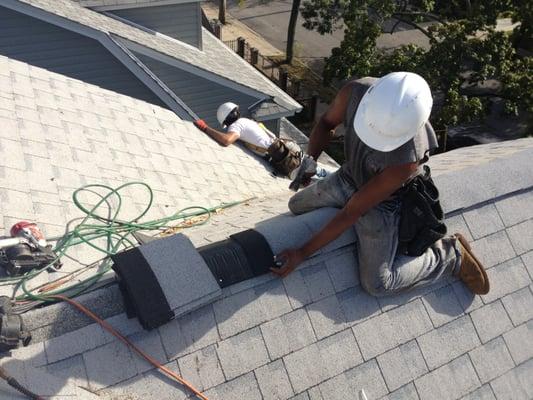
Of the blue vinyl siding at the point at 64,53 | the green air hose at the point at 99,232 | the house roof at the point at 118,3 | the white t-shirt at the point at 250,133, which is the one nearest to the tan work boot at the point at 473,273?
the green air hose at the point at 99,232

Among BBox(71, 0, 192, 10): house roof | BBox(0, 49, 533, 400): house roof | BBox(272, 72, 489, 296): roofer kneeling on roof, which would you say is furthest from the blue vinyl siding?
BBox(272, 72, 489, 296): roofer kneeling on roof

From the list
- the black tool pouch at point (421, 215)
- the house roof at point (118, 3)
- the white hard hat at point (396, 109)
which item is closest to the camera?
the white hard hat at point (396, 109)

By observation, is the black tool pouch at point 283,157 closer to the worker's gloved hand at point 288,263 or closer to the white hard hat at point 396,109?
the worker's gloved hand at point 288,263

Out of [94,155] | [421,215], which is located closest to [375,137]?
[421,215]

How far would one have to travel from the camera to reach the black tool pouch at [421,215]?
3.89 meters

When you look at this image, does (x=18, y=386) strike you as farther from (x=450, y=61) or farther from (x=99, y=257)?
(x=450, y=61)

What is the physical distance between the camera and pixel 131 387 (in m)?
3.36

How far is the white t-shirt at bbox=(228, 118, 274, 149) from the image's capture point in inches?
361

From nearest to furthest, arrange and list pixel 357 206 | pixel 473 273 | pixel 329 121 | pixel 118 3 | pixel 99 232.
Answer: pixel 357 206 < pixel 473 273 < pixel 329 121 < pixel 99 232 < pixel 118 3

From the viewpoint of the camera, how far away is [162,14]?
13.4m

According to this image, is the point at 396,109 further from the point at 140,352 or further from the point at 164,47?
the point at 164,47

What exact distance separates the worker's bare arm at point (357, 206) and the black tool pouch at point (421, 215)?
0.25 meters

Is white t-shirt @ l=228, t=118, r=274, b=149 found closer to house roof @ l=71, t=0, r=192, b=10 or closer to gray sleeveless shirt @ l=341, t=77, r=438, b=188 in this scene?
gray sleeveless shirt @ l=341, t=77, r=438, b=188

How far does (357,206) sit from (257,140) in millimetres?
5644
